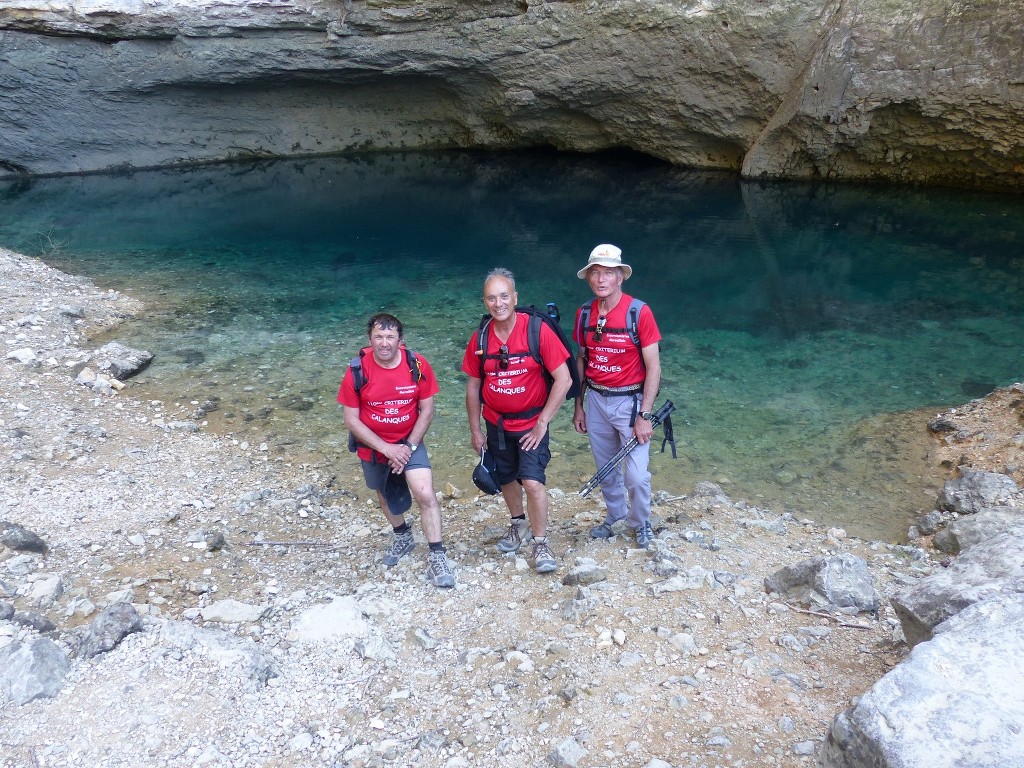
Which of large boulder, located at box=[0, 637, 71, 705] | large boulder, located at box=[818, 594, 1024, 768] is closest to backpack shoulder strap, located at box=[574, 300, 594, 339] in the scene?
large boulder, located at box=[818, 594, 1024, 768]

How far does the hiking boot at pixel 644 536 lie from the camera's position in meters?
4.74

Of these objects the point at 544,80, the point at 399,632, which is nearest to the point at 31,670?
the point at 399,632

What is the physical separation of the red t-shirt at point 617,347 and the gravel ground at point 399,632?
1059 millimetres

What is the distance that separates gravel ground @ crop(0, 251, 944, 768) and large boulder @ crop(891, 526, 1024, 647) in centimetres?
44

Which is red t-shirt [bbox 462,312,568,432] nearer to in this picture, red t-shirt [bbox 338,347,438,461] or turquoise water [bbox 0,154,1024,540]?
red t-shirt [bbox 338,347,438,461]

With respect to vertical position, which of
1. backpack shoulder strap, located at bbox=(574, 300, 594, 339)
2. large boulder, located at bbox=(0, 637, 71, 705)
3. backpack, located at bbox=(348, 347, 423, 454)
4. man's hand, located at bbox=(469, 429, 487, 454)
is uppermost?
backpack shoulder strap, located at bbox=(574, 300, 594, 339)

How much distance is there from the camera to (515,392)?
4.26 metres

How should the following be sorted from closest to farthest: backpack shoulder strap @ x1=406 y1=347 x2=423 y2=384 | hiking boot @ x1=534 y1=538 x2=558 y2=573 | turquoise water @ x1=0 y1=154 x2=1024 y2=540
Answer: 1. backpack shoulder strap @ x1=406 y1=347 x2=423 y2=384
2. hiking boot @ x1=534 y1=538 x2=558 y2=573
3. turquoise water @ x1=0 y1=154 x2=1024 y2=540

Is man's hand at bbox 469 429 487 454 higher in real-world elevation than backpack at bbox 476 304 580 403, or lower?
lower

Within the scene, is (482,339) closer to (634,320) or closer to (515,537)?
(634,320)

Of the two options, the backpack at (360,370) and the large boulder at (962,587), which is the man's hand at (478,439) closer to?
the backpack at (360,370)

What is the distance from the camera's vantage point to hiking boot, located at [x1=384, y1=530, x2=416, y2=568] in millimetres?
4742

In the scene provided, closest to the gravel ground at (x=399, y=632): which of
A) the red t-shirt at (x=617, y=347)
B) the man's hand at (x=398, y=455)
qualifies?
the man's hand at (x=398, y=455)

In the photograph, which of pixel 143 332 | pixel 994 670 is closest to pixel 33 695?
Result: pixel 994 670
